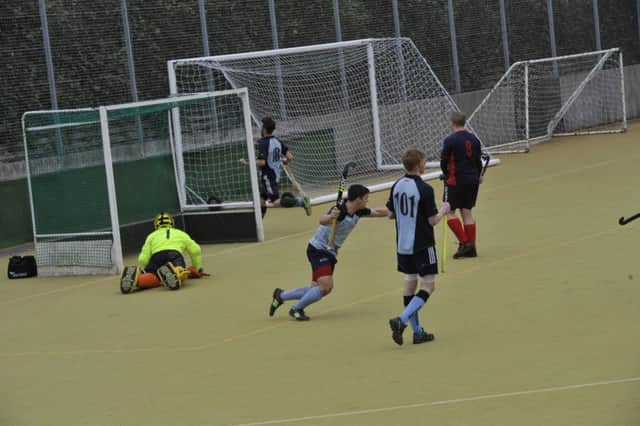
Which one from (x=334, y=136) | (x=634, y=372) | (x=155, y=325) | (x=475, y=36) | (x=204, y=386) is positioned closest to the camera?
(x=634, y=372)

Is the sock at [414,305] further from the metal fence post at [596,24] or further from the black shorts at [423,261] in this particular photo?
the metal fence post at [596,24]

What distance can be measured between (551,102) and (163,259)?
60.3 feet

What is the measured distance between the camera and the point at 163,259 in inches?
571

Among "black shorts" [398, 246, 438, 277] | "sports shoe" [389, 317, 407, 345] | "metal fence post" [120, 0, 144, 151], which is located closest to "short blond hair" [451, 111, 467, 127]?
"black shorts" [398, 246, 438, 277]

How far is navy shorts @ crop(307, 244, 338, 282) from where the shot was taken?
453 inches

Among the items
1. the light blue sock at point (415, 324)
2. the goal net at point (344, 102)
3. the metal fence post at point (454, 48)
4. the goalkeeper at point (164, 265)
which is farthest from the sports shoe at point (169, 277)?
the metal fence post at point (454, 48)

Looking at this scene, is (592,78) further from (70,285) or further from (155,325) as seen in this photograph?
(155,325)

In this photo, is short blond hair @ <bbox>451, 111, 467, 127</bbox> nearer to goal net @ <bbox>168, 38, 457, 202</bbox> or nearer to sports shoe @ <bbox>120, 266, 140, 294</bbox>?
sports shoe @ <bbox>120, 266, 140, 294</bbox>

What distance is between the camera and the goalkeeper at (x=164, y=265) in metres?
14.1

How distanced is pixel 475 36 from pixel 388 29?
3.24 metres

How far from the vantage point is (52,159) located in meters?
17.5

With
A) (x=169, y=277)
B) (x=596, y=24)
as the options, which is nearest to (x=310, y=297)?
(x=169, y=277)

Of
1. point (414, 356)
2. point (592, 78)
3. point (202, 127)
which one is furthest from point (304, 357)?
→ point (592, 78)

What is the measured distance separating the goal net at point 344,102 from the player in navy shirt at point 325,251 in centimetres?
1069
